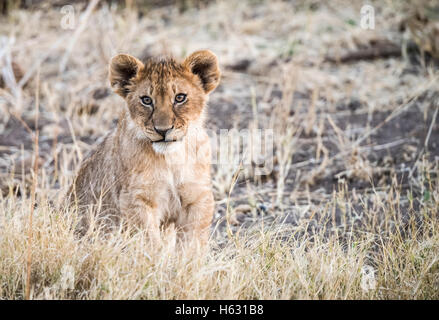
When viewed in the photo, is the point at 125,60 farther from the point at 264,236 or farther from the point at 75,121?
the point at 75,121

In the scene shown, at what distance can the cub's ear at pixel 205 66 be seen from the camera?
406 centimetres

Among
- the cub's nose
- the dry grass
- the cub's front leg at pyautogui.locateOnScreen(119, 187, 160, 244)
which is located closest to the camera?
the dry grass

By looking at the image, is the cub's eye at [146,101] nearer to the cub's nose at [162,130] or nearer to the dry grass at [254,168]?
the cub's nose at [162,130]

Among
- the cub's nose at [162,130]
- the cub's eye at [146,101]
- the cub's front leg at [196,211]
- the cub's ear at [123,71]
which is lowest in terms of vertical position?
the cub's front leg at [196,211]

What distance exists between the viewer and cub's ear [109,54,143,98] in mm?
4020

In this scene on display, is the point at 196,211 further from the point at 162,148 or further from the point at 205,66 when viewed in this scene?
the point at 205,66

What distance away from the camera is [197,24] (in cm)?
1011

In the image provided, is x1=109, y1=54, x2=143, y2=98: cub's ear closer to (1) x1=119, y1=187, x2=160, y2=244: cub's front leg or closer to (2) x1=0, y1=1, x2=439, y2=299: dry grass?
(2) x1=0, y1=1, x2=439, y2=299: dry grass

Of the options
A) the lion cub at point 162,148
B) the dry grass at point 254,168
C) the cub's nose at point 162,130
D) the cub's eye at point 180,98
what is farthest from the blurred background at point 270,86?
the cub's nose at point 162,130

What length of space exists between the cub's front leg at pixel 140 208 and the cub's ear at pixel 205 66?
898mm

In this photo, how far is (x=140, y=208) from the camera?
3885 millimetres

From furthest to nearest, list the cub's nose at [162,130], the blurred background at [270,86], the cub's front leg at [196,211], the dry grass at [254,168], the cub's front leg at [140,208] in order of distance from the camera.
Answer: the blurred background at [270,86] < the cub's front leg at [196,211] < the cub's front leg at [140,208] < the cub's nose at [162,130] < the dry grass at [254,168]

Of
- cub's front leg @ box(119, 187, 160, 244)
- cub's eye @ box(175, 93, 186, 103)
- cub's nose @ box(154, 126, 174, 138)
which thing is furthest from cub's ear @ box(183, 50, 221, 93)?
cub's front leg @ box(119, 187, 160, 244)
